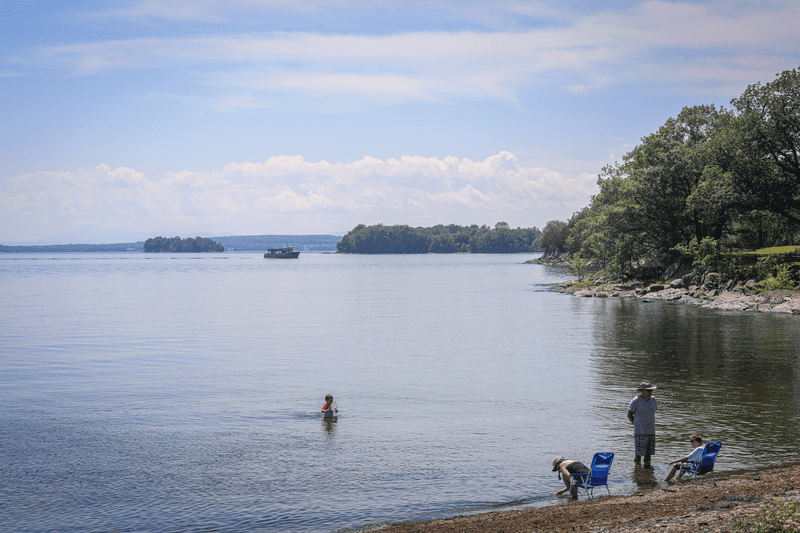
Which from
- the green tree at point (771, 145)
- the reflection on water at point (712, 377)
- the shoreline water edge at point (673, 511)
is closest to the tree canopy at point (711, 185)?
the green tree at point (771, 145)

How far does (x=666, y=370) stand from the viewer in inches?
1303

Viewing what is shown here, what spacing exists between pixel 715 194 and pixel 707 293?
11.5 metres

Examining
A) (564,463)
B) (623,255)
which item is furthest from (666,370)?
(623,255)

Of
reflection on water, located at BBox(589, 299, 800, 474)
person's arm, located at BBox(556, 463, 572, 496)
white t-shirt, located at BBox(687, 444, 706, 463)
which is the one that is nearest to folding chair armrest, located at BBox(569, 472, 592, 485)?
person's arm, located at BBox(556, 463, 572, 496)

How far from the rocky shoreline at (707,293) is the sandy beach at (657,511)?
165 feet

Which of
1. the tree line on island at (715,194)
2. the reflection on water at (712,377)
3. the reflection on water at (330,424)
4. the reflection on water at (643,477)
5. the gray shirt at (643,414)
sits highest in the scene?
the tree line on island at (715,194)

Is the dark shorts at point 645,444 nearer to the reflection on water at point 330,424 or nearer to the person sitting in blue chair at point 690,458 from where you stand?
the person sitting in blue chair at point 690,458

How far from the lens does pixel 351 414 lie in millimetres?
25797

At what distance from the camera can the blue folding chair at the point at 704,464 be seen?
17.0 meters

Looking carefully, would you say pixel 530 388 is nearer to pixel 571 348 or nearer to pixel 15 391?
pixel 571 348

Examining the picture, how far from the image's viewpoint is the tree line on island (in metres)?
65.2

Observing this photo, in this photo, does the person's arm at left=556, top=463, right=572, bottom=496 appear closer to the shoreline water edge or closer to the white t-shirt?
the shoreline water edge

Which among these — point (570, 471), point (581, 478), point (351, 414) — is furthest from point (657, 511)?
point (351, 414)

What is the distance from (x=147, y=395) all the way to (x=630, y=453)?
2129 centimetres
